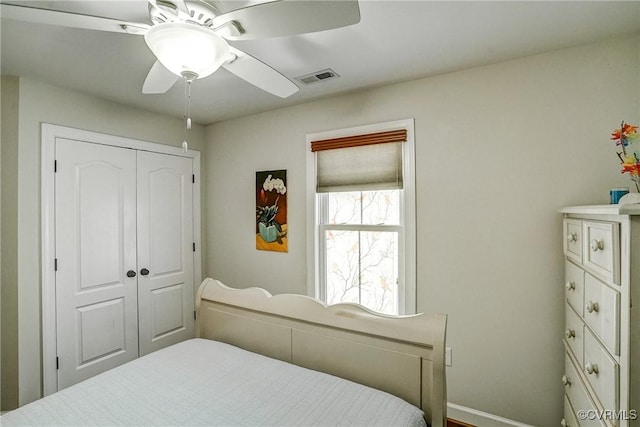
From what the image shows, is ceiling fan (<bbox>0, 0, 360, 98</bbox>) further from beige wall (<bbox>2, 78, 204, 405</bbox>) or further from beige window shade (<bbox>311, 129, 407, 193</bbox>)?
beige wall (<bbox>2, 78, 204, 405</bbox>)

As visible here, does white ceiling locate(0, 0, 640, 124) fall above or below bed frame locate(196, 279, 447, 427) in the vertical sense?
above

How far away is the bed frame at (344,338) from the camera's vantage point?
141 centimetres

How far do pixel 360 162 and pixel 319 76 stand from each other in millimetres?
722

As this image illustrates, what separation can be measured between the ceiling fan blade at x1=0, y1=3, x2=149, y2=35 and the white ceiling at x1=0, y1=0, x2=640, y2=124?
34 centimetres

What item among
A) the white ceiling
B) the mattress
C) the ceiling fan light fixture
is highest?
the white ceiling

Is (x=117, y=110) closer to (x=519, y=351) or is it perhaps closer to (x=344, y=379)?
Answer: (x=344, y=379)

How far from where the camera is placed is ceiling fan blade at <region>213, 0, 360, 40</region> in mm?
997

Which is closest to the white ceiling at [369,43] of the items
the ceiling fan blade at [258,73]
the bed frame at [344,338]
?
the ceiling fan blade at [258,73]

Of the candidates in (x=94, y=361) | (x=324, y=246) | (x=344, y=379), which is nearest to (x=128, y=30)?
(x=344, y=379)

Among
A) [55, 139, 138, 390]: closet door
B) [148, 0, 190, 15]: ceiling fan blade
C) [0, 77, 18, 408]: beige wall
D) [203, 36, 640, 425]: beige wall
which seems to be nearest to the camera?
[148, 0, 190, 15]: ceiling fan blade

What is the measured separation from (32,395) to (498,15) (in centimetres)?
375

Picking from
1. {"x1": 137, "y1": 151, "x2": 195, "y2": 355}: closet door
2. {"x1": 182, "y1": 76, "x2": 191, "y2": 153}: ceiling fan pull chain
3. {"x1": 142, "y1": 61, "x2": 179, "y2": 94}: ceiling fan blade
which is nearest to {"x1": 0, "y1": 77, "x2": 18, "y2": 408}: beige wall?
{"x1": 137, "y1": 151, "x2": 195, "y2": 355}: closet door

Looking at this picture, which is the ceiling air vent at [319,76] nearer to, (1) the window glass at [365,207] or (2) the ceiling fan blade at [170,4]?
(1) the window glass at [365,207]

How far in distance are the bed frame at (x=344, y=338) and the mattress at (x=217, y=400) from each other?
0.30 ft
